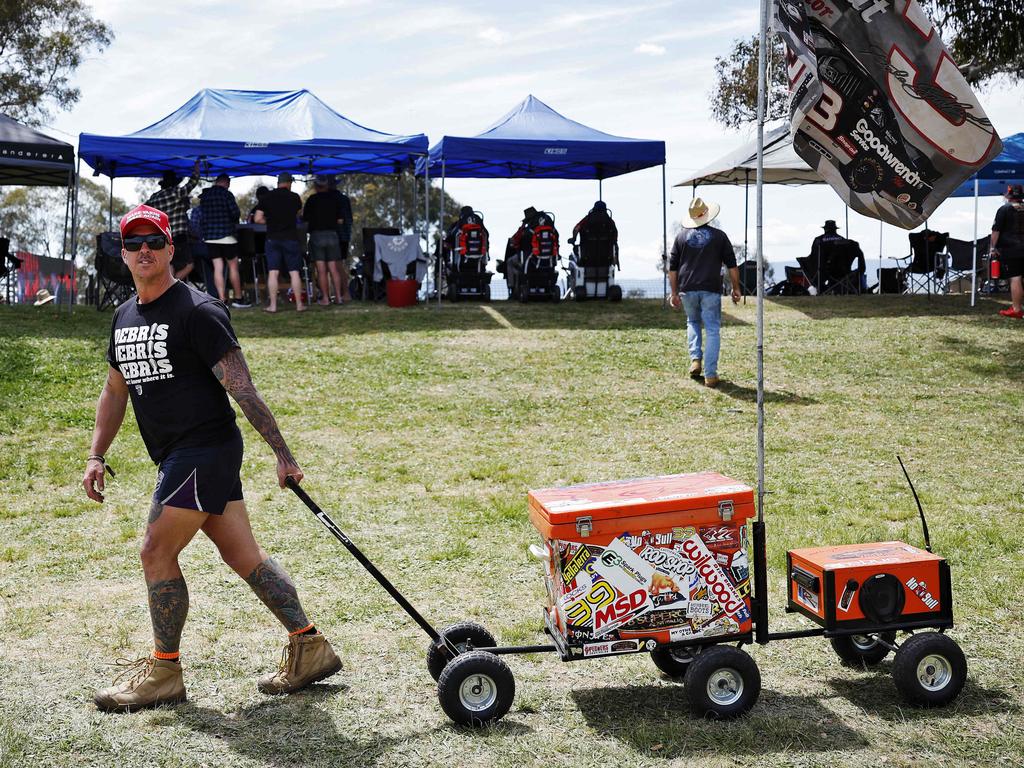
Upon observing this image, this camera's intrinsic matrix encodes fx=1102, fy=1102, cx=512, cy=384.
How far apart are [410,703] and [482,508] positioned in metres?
2.85

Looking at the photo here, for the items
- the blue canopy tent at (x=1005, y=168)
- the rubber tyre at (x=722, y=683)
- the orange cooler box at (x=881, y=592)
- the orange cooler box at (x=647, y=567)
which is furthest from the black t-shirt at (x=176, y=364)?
the blue canopy tent at (x=1005, y=168)

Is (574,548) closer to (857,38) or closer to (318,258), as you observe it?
(857,38)

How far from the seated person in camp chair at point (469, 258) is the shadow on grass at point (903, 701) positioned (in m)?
13.7

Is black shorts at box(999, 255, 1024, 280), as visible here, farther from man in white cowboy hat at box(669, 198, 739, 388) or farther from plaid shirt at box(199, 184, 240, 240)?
plaid shirt at box(199, 184, 240, 240)

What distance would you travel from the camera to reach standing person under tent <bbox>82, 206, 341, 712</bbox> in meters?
3.89

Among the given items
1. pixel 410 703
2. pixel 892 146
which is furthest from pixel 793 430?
pixel 410 703

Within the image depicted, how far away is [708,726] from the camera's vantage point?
387cm

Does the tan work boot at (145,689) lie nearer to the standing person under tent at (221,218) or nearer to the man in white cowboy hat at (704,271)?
the man in white cowboy hat at (704,271)

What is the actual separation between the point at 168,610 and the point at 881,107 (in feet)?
11.8

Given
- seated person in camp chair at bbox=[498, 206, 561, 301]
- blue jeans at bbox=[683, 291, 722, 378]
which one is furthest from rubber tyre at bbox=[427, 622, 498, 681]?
seated person in camp chair at bbox=[498, 206, 561, 301]

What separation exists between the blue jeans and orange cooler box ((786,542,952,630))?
21.1ft

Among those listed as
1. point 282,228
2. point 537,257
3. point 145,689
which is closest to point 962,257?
point 537,257

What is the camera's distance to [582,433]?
9.22 meters

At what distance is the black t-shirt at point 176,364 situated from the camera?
12.8ft
